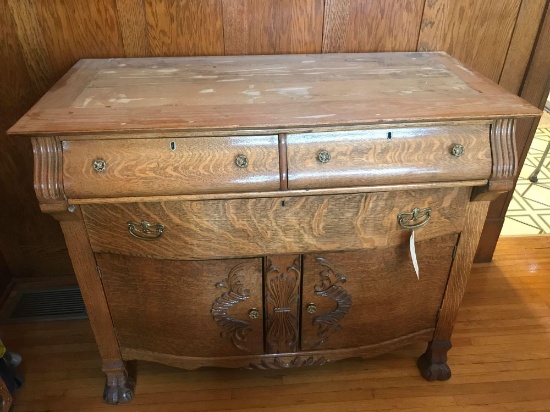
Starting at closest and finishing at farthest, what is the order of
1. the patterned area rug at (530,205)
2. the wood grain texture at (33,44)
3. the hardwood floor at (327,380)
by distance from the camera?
the wood grain texture at (33,44), the hardwood floor at (327,380), the patterned area rug at (530,205)

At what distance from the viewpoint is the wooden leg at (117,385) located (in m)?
1.41

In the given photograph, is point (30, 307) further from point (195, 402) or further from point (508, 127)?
point (508, 127)

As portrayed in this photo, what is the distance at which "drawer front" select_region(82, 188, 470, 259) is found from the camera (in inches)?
43.4

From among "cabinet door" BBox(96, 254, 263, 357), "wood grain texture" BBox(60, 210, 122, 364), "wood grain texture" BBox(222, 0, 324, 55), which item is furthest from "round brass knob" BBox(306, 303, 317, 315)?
"wood grain texture" BBox(222, 0, 324, 55)

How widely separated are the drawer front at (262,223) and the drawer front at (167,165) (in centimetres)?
7

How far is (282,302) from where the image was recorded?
1.28m

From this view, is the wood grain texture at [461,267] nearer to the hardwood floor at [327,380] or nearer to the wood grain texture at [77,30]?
the hardwood floor at [327,380]

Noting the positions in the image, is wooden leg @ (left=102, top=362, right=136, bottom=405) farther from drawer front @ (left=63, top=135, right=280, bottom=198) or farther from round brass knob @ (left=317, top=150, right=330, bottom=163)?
round brass knob @ (left=317, top=150, right=330, bottom=163)

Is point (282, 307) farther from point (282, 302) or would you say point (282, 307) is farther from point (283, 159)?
point (283, 159)

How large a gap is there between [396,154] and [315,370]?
870 millimetres

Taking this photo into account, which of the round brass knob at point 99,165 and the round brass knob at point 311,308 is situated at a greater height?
the round brass knob at point 99,165

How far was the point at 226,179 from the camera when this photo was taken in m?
1.04

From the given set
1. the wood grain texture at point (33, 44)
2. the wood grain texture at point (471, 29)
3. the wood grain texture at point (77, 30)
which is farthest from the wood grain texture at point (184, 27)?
the wood grain texture at point (471, 29)

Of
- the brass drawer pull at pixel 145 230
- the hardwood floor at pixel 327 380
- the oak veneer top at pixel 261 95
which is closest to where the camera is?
the oak veneer top at pixel 261 95
